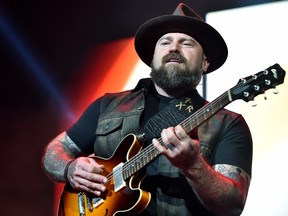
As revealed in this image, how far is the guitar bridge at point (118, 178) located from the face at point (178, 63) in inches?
15.7

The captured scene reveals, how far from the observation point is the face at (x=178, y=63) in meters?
2.03

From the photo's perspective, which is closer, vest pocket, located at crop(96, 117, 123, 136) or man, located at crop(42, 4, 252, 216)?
man, located at crop(42, 4, 252, 216)

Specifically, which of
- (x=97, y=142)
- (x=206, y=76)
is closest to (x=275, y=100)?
(x=206, y=76)

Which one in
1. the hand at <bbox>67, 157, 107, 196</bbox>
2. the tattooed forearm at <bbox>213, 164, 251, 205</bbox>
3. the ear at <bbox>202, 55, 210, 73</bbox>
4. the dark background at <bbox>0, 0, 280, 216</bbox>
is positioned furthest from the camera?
the dark background at <bbox>0, 0, 280, 216</bbox>

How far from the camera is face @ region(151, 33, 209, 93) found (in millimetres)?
2033

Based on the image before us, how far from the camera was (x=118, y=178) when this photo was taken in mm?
1838

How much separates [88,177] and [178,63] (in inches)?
21.7

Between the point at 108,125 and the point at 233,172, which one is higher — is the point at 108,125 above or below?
above

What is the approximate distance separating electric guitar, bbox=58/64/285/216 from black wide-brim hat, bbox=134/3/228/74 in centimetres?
53

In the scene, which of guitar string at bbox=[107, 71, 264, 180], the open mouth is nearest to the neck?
the open mouth

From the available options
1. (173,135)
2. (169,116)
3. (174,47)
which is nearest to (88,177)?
(169,116)

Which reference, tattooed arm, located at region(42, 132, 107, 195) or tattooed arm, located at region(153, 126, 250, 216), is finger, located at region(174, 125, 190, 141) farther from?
tattooed arm, located at region(42, 132, 107, 195)

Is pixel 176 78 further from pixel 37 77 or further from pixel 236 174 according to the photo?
pixel 37 77

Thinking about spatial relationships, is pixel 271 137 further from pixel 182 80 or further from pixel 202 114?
pixel 202 114
